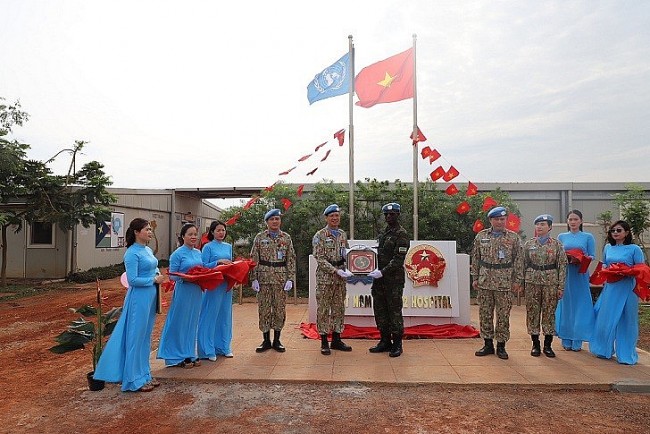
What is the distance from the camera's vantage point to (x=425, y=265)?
20.8 feet

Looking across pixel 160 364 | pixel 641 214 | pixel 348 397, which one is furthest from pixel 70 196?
pixel 641 214

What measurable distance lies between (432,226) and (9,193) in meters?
10.9

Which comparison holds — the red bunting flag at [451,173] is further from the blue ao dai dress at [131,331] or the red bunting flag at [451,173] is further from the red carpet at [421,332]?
the blue ao dai dress at [131,331]

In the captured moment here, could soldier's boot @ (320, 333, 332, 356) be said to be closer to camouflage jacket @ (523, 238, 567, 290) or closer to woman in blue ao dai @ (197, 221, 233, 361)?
woman in blue ao dai @ (197, 221, 233, 361)

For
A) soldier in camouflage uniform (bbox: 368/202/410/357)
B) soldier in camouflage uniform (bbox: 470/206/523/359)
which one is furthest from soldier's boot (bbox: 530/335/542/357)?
soldier in camouflage uniform (bbox: 368/202/410/357)

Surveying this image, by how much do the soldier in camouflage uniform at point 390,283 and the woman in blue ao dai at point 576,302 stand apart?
194 centimetres

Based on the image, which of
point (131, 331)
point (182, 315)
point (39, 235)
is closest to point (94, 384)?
point (131, 331)

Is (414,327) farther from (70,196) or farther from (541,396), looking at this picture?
(70,196)

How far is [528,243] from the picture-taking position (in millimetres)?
5277

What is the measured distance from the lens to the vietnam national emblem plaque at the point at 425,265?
6.30m

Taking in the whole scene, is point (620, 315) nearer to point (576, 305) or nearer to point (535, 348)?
point (576, 305)

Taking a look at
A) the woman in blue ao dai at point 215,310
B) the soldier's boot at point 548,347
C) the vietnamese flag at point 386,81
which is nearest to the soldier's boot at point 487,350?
the soldier's boot at point 548,347

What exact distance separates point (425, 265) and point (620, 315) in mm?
2312

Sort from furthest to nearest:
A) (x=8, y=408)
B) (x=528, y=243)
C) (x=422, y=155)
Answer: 1. (x=422, y=155)
2. (x=528, y=243)
3. (x=8, y=408)
